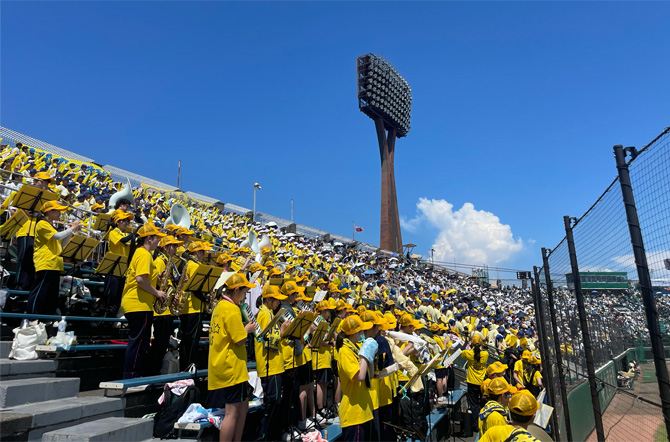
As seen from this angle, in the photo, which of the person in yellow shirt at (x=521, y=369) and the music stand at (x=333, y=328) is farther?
the person in yellow shirt at (x=521, y=369)

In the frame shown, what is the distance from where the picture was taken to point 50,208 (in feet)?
19.3

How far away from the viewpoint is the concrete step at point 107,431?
353cm

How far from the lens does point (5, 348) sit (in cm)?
479

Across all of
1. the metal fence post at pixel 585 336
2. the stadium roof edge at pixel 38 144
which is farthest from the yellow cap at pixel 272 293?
the stadium roof edge at pixel 38 144

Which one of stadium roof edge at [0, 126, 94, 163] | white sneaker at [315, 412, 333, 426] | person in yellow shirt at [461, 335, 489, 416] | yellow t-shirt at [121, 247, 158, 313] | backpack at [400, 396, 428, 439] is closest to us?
yellow t-shirt at [121, 247, 158, 313]

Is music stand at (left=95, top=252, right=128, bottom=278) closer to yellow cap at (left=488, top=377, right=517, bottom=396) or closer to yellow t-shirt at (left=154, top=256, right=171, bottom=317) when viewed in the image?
yellow t-shirt at (left=154, top=256, right=171, bottom=317)

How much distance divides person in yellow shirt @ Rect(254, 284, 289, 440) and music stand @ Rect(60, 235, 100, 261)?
2942mm

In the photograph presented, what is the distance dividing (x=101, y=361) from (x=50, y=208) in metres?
2.22

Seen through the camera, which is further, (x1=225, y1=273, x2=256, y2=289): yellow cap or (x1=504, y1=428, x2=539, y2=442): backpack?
(x1=225, y1=273, x2=256, y2=289): yellow cap

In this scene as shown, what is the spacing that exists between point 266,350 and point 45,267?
311 cm

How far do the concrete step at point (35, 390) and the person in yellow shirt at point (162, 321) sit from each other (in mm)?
949

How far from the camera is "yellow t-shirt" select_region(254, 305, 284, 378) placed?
529 cm

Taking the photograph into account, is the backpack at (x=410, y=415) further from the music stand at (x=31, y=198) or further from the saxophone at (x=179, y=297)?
the music stand at (x=31, y=198)

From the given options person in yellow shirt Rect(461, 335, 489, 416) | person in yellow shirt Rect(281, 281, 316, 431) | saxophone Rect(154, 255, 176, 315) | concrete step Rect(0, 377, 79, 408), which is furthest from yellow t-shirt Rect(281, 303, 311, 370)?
person in yellow shirt Rect(461, 335, 489, 416)
